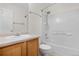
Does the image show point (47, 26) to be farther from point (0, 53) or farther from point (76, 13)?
point (0, 53)

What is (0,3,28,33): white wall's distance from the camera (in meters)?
2.15

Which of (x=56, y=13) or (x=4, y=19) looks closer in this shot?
(x=4, y=19)

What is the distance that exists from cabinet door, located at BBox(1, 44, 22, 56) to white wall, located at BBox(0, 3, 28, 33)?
0.89 meters

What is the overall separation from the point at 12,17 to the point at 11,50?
1.24 m

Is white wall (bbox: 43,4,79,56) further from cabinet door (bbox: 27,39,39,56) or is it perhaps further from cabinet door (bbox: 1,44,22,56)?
cabinet door (bbox: 1,44,22,56)

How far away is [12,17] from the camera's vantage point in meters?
2.38

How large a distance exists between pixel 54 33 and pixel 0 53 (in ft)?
7.62

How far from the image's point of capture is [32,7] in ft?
10.4

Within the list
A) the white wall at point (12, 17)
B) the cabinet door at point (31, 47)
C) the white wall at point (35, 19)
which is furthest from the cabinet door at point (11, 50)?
the white wall at point (35, 19)

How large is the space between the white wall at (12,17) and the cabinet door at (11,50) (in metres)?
0.89

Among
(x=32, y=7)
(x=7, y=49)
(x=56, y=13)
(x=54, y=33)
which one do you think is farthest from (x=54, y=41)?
(x=7, y=49)

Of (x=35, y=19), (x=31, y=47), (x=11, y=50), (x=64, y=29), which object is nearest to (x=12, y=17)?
(x=31, y=47)

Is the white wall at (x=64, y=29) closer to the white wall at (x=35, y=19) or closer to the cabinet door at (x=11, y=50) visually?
the white wall at (x=35, y=19)

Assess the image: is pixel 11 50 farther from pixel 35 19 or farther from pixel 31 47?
pixel 35 19
